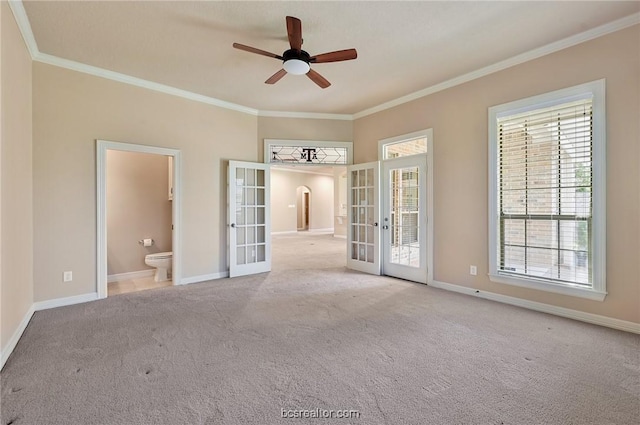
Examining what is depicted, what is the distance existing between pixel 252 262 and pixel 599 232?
15.5 feet

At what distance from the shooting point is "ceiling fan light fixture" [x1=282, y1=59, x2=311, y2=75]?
2.99 m

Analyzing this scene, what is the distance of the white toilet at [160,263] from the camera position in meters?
4.81

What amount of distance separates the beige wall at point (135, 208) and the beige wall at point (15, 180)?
1.70 meters

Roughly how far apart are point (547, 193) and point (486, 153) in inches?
33.2

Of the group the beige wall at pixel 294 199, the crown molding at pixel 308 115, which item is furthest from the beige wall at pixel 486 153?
the beige wall at pixel 294 199

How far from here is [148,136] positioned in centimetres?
423

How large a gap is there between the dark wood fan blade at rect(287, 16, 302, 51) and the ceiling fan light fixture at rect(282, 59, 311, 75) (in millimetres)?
140

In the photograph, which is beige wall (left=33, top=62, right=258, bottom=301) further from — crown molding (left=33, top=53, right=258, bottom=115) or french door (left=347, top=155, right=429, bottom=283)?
french door (left=347, top=155, right=429, bottom=283)

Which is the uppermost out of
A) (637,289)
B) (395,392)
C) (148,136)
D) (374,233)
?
(148,136)

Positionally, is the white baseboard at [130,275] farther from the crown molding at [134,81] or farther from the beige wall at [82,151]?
the crown molding at [134,81]

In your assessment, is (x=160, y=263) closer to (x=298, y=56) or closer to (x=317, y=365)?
(x=317, y=365)

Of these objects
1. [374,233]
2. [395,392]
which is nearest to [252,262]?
[374,233]

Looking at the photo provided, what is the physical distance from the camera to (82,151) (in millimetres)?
3676

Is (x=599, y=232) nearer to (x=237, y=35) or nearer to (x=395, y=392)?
(x=395, y=392)
